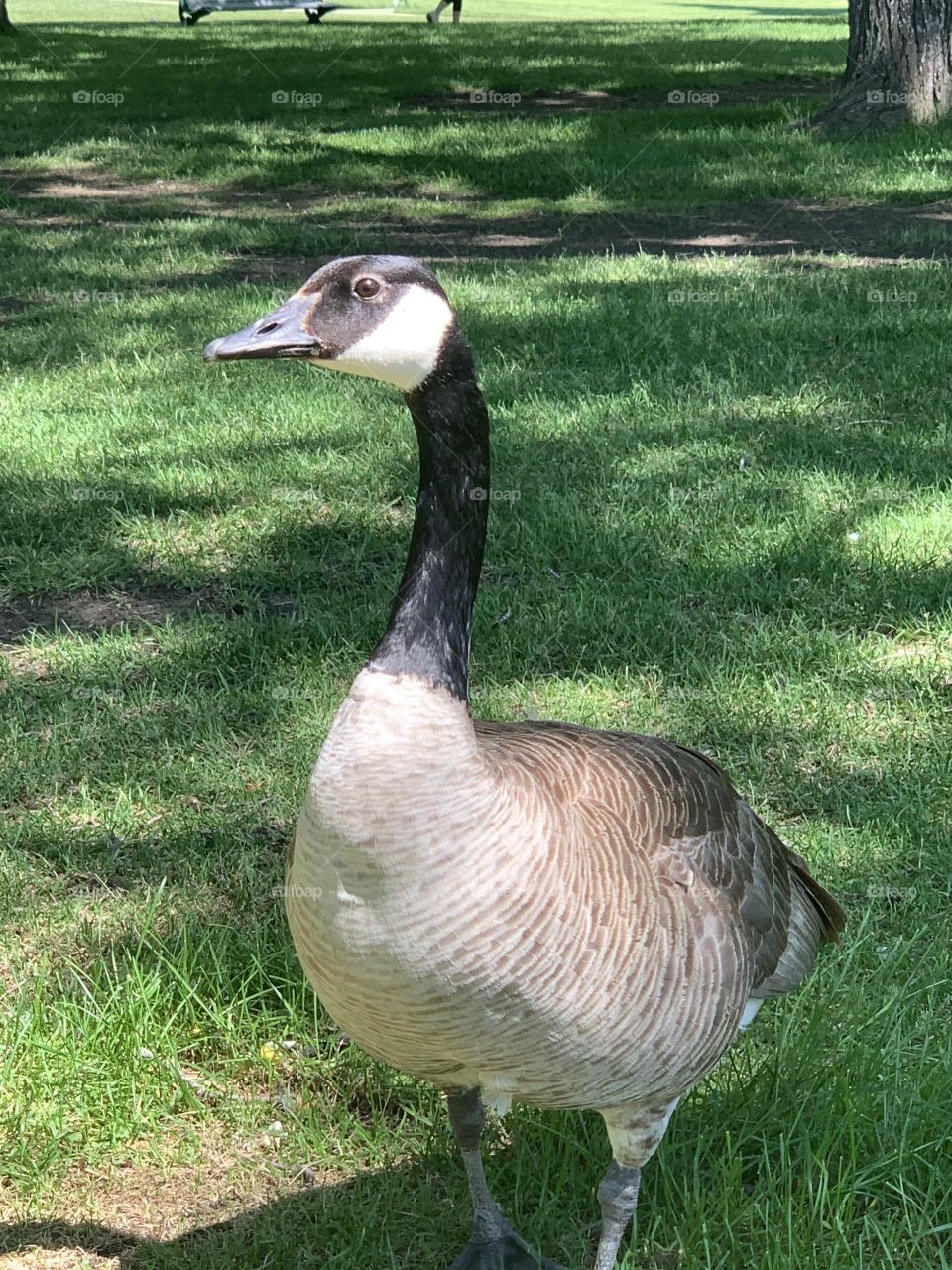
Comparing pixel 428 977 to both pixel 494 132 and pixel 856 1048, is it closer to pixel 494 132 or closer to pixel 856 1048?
pixel 856 1048

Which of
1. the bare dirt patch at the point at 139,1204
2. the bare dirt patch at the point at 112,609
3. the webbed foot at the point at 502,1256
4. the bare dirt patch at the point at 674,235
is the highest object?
the bare dirt patch at the point at 674,235

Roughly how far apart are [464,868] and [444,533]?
54 centimetres

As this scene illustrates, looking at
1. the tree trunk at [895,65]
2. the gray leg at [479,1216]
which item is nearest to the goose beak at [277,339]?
the gray leg at [479,1216]

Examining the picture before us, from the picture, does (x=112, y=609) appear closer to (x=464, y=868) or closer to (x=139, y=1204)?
(x=139, y=1204)

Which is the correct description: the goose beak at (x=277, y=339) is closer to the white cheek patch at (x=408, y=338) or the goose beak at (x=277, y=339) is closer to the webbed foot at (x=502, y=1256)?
the white cheek patch at (x=408, y=338)

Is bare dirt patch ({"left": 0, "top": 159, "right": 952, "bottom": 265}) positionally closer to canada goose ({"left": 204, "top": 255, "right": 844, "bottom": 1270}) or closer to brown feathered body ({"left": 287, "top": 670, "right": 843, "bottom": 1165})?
canada goose ({"left": 204, "top": 255, "right": 844, "bottom": 1270})

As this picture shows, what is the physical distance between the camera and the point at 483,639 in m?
4.49

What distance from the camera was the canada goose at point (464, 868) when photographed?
2.05 meters

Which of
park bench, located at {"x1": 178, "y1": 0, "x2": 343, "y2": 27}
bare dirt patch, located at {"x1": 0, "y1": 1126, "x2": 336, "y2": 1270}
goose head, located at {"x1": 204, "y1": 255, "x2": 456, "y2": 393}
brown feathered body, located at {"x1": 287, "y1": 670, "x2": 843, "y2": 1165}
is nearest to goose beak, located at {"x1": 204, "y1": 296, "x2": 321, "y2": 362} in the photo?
goose head, located at {"x1": 204, "y1": 255, "x2": 456, "y2": 393}

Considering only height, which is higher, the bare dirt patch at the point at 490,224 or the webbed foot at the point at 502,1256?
the bare dirt patch at the point at 490,224

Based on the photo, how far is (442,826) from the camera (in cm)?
204

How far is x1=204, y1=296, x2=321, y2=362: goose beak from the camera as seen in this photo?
2.06 meters

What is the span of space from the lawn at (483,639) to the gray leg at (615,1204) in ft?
0.17

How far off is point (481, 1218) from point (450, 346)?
1552 mm
